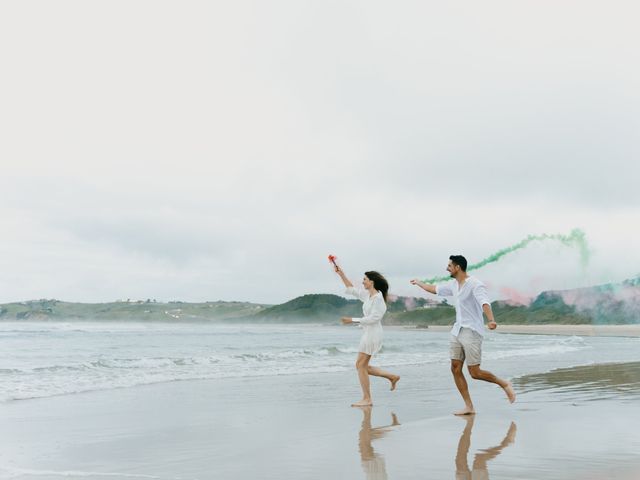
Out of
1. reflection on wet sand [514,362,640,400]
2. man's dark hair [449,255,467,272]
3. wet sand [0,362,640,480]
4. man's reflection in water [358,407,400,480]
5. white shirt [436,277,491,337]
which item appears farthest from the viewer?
reflection on wet sand [514,362,640,400]

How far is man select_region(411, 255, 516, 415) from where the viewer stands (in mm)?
8375

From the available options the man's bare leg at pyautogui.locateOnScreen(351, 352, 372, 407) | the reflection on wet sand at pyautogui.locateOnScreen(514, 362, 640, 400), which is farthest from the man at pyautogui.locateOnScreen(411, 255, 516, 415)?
the reflection on wet sand at pyautogui.locateOnScreen(514, 362, 640, 400)

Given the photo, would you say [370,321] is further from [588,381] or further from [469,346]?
[588,381]

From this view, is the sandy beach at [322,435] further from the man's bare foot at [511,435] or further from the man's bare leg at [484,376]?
the man's bare leg at [484,376]

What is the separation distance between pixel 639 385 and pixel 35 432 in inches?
393

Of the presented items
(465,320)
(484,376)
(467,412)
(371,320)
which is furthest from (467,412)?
(371,320)

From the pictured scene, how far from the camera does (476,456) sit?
5781 mm

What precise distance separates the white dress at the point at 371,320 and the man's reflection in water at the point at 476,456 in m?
2.50

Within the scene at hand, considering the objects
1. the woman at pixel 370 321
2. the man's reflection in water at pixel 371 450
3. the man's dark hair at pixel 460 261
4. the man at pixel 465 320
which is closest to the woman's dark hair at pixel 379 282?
the woman at pixel 370 321

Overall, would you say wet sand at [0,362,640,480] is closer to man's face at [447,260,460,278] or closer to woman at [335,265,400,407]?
woman at [335,265,400,407]

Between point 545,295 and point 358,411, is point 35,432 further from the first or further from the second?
point 545,295

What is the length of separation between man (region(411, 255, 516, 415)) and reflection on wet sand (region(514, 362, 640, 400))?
108 inches

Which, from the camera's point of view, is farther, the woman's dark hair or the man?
the woman's dark hair

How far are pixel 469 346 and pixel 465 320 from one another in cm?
32
